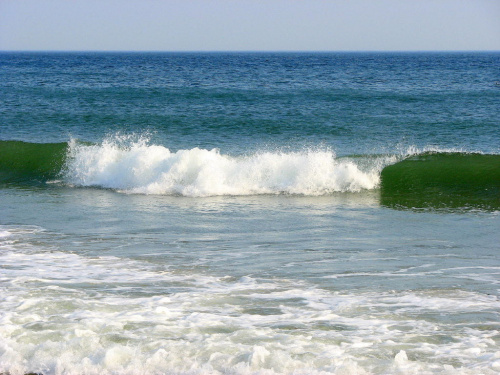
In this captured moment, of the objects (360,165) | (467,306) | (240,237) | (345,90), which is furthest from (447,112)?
(467,306)

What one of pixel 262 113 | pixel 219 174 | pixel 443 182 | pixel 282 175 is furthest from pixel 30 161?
pixel 262 113

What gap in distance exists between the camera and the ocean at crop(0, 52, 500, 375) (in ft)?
16.7

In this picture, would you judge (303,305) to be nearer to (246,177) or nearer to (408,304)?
(408,304)

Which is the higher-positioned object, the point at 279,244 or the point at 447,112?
the point at 447,112

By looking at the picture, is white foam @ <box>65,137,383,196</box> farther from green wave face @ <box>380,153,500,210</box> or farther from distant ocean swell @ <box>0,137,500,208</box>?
green wave face @ <box>380,153,500,210</box>

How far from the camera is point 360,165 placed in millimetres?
14852

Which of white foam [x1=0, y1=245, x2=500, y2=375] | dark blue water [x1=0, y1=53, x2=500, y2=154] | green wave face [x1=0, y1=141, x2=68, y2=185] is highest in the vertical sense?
dark blue water [x1=0, y1=53, x2=500, y2=154]

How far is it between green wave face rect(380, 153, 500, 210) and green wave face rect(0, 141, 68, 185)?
7834 mm

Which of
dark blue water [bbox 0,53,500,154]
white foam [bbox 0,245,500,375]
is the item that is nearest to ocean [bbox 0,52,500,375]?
white foam [bbox 0,245,500,375]

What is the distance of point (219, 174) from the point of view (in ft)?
44.3

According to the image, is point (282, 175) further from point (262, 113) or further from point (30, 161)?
point (262, 113)

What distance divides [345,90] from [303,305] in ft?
86.2

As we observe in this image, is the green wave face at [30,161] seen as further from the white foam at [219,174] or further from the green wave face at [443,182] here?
the green wave face at [443,182]

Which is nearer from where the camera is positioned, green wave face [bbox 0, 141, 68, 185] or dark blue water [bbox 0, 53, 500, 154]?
green wave face [bbox 0, 141, 68, 185]
